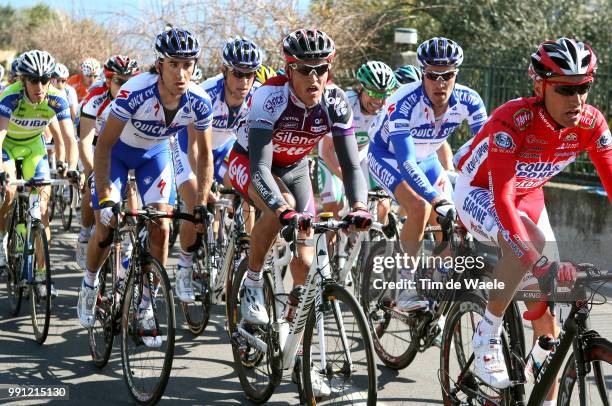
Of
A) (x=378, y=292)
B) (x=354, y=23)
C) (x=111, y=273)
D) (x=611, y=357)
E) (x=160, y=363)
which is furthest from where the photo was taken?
(x=354, y=23)

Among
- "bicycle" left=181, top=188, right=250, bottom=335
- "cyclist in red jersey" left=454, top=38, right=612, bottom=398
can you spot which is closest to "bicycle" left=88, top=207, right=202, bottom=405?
"bicycle" left=181, top=188, right=250, bottom=335

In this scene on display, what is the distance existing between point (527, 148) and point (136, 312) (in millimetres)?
2617

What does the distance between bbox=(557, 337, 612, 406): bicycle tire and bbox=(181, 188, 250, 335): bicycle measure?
294 centimetres

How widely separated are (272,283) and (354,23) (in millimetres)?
12217

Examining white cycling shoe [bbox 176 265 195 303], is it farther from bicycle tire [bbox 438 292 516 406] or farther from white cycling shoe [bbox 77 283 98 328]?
bicycle tire [bbox 438 292 516 406]

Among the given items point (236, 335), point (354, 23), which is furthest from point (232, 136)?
point (354, 23)

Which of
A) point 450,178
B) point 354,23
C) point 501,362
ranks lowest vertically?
point 501,362

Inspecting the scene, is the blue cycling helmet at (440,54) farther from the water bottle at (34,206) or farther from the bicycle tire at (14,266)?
the bicycle tire at (14,266)

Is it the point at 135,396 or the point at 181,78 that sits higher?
the point at 181,78

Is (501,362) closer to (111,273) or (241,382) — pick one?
(241,382)

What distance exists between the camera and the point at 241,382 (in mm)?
5926

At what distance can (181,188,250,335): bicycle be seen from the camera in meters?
6.78

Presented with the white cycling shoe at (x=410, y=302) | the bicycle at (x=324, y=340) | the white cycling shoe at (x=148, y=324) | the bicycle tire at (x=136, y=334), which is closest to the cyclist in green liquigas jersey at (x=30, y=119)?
the bicycle tire at (x=136, y=334)

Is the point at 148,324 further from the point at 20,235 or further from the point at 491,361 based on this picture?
the point at 20,235
